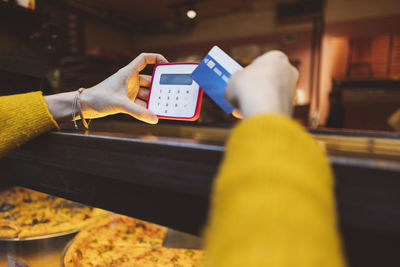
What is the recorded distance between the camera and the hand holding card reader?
2.56 feet

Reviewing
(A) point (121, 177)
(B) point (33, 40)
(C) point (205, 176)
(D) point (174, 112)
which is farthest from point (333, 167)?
(B) point (33, 40)

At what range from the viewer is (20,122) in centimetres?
68

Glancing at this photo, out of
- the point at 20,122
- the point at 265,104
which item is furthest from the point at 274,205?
the point at 20,122

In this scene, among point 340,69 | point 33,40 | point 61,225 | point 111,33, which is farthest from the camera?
point 111,33

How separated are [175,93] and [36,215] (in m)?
1.20

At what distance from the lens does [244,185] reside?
30 cm

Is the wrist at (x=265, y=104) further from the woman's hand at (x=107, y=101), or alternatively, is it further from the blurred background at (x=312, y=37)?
the blurred background at (x=312, y=37)

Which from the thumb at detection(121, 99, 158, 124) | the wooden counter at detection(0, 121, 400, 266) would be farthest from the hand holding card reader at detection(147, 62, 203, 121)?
the wooden counter at detection(0, 121, 400, 266)

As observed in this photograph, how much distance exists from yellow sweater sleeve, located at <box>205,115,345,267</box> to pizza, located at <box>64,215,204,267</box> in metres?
0.88

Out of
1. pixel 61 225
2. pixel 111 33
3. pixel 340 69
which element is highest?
pixel 111 33

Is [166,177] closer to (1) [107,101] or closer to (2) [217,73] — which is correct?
(2) [217,73]

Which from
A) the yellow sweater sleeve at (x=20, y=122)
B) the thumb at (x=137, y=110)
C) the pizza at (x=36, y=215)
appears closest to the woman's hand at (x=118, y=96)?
the thumb at (x=137, y=110)

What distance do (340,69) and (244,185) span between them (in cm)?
693

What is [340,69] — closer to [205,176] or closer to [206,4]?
[206,4]
